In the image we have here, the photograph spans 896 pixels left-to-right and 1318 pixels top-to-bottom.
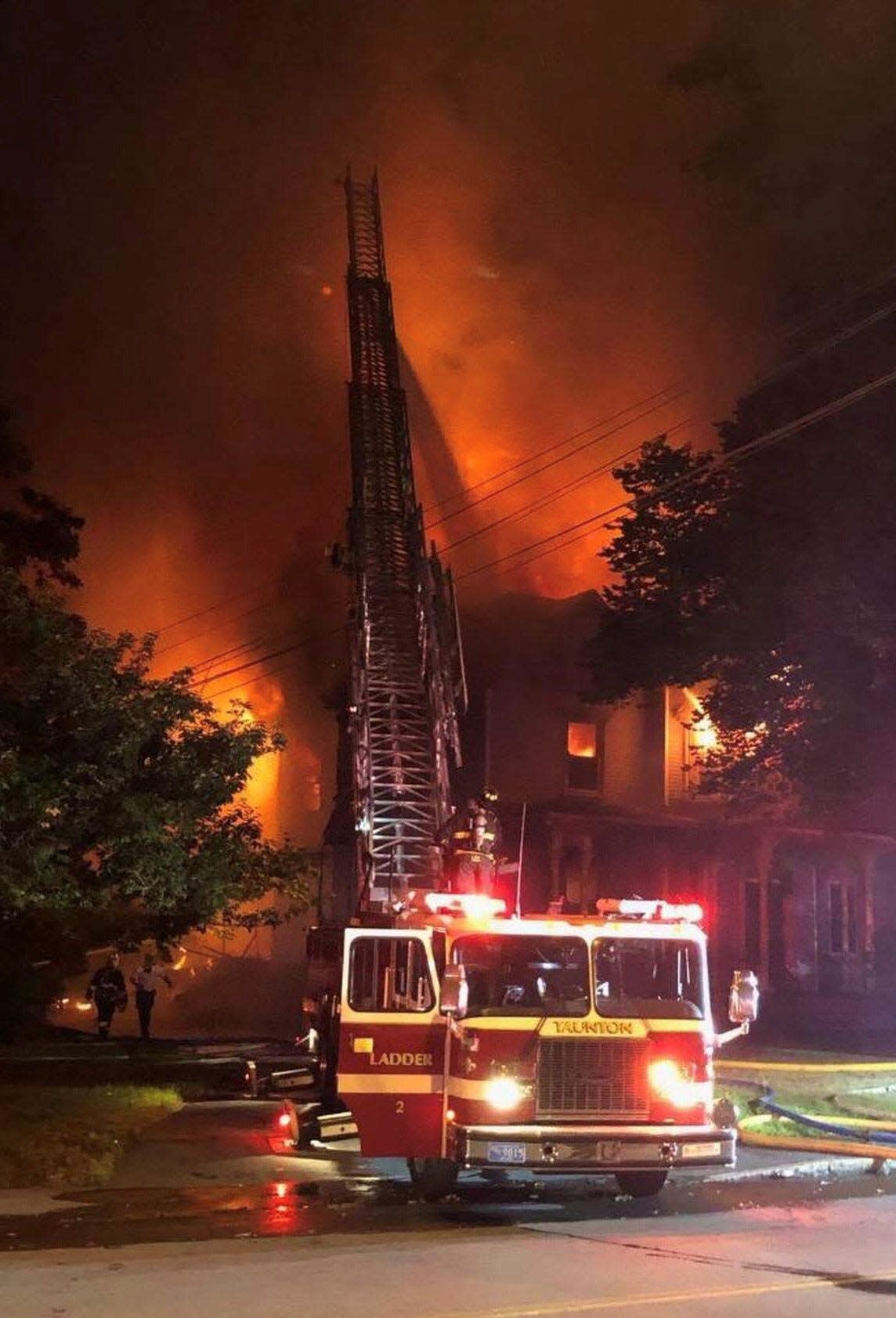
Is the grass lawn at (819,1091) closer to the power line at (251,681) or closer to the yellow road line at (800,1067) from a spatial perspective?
the yellow road line at (800,1067)

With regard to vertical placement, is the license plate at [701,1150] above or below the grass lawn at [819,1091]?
above

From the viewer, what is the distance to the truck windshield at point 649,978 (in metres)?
7.70

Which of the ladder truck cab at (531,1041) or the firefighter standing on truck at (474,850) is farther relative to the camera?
the firefighter standing on truck at (474,850)

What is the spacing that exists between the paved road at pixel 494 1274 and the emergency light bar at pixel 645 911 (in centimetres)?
185

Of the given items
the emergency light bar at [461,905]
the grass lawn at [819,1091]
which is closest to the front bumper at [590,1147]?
the emergency light bar at [461,905]

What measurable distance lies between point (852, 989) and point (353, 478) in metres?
15.8

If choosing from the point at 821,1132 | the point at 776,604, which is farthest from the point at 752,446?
the point at 821,1132

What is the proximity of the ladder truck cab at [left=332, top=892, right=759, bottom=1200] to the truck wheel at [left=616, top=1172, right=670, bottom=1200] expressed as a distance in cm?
19

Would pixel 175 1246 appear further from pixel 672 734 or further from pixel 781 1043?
pixel 672 734

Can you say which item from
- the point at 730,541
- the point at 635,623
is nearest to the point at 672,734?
the point at 635,623

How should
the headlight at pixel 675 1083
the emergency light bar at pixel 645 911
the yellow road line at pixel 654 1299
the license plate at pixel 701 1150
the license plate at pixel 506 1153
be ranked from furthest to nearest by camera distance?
the emergency light bar at pixel 645 911 → the headlight at pixel 675 1083 → the license plate at pixel 701 1150 → the license plate at pixel 506 1153 → the yellow road line at pixel 654 1299

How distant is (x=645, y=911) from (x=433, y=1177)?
223cm

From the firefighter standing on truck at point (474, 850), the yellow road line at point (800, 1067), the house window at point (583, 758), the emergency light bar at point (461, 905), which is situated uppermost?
the house window at point (583, 758)

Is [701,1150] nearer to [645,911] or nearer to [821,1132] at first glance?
[645,911]
